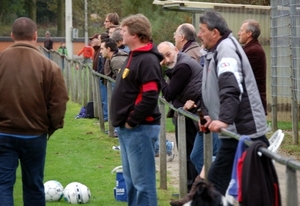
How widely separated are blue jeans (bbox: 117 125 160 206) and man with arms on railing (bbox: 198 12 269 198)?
3.34 feet

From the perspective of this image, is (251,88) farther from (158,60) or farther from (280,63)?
(280,63)

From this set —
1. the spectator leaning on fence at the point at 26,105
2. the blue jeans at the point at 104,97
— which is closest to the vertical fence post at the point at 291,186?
the spectator leaning on fence at the point at 26,105

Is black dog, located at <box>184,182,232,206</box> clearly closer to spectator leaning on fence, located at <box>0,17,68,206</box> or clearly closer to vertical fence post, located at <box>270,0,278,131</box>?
spectator leaning on fence, located at <box>0,17,68,206</box>

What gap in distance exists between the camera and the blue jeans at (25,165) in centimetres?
772

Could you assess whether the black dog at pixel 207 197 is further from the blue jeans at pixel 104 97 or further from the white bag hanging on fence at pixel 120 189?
the blue jeans at pixel 104 97

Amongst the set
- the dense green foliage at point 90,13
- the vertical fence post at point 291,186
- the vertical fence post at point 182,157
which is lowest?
A: the vertical fence post at point 182,157

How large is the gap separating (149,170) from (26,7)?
234 feet

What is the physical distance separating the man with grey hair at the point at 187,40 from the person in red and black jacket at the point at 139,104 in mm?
2494

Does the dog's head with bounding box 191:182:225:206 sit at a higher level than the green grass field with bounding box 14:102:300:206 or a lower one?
higher

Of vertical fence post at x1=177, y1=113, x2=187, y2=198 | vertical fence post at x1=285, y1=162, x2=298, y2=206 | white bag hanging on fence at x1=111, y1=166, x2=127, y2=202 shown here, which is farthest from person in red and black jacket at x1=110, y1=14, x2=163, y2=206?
vertical fence post at x1=285, y1=162, x2=298, y2=206

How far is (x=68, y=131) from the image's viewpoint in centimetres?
1750

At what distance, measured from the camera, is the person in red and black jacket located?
7.52 meters

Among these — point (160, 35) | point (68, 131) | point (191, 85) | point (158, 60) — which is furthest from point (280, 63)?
point (160, 35)

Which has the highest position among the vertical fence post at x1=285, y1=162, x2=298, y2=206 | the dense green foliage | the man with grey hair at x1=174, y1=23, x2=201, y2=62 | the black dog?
the dense green foliage
